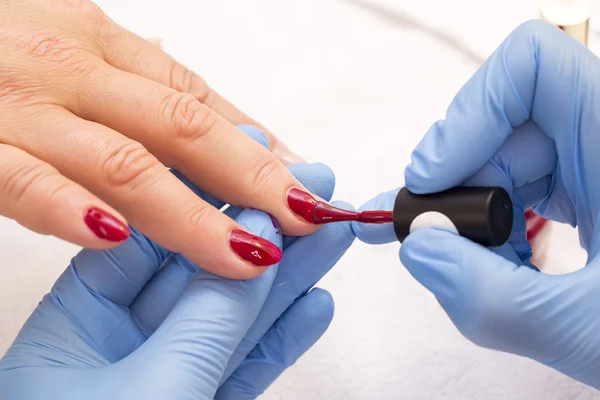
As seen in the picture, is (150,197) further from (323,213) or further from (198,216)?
(323,213)

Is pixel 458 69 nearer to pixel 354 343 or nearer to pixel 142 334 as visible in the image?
pixel 354 343

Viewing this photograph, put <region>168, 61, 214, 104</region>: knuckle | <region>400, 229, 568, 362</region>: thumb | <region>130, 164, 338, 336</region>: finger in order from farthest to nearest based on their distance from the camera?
<region>168, 61, 214, 104</region>: knuckle < <region>130, 164, 338, 336</region>: finger < <region>400, 229, 568, 362</region>: thumb

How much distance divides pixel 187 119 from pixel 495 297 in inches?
18.5

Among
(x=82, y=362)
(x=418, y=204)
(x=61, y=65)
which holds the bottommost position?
(x=82, y=362)

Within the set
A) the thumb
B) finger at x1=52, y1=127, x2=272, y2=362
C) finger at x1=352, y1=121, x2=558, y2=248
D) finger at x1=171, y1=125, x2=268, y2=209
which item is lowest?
finger at x1=52, y1=127, x2=272, y2=362

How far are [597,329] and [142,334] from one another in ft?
1.96

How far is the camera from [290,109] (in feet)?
4.47

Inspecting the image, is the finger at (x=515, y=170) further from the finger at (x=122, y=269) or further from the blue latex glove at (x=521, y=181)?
the finger at (x=122, y=269)

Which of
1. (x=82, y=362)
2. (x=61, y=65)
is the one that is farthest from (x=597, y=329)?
(x=61, y=65)

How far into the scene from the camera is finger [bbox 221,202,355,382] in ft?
2.83

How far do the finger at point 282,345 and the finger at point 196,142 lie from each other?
0.11 meters

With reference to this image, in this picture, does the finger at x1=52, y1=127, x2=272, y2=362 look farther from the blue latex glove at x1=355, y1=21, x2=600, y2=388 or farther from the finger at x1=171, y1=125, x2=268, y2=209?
the blue latex glove at x1=355, y1=21, x2=600, y2=388

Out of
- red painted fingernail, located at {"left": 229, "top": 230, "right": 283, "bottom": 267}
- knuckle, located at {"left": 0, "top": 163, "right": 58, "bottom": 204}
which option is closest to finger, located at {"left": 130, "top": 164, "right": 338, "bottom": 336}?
red painted fingernail, located at {"left": 229, "top": 230, "right": 283, "bottom": 267}

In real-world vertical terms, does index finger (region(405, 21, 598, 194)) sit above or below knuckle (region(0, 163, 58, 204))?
above
